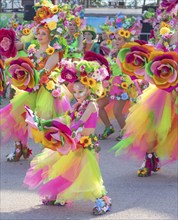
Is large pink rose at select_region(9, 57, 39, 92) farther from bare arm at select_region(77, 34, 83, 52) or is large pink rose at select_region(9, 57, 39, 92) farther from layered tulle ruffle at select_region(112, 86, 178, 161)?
bare arm at select_region(77, 34, 83, 52)

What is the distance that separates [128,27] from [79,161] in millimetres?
3986

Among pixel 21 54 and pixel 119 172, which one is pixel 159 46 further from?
pixel 21 54

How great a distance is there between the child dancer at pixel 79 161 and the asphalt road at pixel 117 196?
0.17m

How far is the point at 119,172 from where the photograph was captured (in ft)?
22.7

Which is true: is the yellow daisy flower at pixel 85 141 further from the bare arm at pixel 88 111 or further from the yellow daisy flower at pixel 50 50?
the yellow daisy flower at pixel 50 50

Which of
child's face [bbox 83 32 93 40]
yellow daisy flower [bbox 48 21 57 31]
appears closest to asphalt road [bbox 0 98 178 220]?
yellow daisy flower [bbox 48 21 57 31]

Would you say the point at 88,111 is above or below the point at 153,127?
above

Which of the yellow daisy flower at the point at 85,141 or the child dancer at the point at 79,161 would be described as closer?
the child dancer at the point at 79,161

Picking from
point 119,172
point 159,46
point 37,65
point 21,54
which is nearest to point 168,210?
point 119,172

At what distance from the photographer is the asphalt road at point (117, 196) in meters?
5.29

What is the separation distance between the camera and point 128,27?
8.66m

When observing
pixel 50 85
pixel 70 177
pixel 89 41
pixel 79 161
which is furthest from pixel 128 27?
pixel 70 177

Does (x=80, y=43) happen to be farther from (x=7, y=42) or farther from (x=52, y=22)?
(x=7, y=42)

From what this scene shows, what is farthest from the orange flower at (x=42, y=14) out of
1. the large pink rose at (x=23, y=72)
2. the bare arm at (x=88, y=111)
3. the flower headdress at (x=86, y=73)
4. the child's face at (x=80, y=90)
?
the bare arm at (x=88, y=111)
